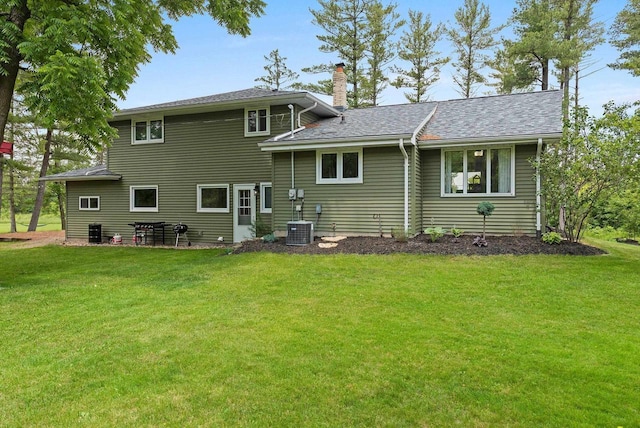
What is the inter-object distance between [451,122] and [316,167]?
14.2ft

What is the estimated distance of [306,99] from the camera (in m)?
11.8

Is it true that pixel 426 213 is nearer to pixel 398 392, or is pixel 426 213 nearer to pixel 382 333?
pixel 382 333

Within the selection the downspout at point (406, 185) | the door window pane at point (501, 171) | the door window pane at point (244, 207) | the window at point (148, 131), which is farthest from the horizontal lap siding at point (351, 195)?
the window at point (148, 131)

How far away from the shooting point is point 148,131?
1427cm

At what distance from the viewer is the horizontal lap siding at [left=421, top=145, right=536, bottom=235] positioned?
969cm

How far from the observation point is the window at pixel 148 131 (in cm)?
1405

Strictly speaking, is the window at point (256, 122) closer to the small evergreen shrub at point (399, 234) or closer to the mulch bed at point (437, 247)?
the mulch bed at point (437, 247)

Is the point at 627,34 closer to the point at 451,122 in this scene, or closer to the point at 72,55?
the point at 451,122

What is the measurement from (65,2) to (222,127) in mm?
6007

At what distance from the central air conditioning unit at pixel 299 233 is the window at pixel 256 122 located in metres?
3.99

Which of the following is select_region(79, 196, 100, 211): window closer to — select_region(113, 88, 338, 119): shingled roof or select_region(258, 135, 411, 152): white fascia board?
select_region(113, 88, 338, 119): shingled roof

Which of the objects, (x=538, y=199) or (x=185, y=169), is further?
(x=185, y=169)

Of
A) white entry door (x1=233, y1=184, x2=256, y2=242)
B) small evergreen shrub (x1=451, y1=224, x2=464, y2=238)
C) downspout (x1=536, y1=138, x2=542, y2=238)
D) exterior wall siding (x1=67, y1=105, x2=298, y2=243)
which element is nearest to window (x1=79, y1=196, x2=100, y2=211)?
exterior wall siding (x1=67, y1=105, x2=298, y2=243)

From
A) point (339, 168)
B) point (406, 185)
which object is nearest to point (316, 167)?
point (339, 168)
